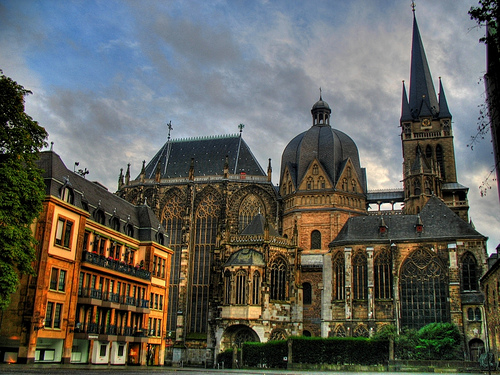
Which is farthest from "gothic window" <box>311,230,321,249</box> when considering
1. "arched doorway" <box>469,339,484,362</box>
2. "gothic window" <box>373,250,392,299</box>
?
"arched doorway" <box>469,339,484,362</box>

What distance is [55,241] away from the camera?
31.8 metres

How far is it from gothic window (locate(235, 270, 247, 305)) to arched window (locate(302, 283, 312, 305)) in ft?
24.7

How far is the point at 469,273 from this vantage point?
159 ft

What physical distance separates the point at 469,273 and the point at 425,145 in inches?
963

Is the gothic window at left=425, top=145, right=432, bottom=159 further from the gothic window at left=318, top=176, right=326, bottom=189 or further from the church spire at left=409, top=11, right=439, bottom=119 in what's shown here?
the gothic window at left=318, top=176, right=326, bottom=189

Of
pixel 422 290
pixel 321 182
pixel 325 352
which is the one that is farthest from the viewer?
pixel 321 182

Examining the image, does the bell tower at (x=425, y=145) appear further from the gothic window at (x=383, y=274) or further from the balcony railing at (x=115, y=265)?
the balcony railing at (x=115, y=265)

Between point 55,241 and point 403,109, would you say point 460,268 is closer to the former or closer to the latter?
point 403,109

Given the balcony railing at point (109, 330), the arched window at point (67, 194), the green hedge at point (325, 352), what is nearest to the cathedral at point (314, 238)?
the green hedge at point (325, 352)

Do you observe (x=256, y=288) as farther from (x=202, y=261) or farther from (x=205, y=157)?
(x=205, y=157)

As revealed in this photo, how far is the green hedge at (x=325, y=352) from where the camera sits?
41.4 metres

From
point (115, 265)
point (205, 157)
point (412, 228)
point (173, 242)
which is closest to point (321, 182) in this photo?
point (412, 228)

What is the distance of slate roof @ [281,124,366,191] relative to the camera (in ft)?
207

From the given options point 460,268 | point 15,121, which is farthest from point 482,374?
point 15,121
